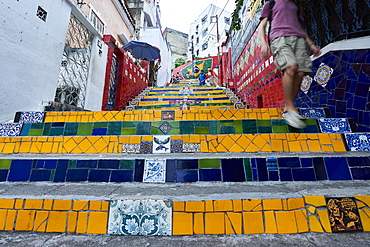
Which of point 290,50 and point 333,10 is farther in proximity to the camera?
point 333,10

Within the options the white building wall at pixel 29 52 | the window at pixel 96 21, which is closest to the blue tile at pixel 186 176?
the white building wall at pixel 29 52

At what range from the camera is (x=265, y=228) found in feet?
2.87

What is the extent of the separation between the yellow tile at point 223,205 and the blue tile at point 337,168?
95 centimetres

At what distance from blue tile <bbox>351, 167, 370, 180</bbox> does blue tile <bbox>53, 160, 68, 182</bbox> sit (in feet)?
7.56

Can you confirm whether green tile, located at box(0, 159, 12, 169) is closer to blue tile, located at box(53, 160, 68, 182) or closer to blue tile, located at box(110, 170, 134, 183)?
blue tile, located at box(53, 160, 68, 182)

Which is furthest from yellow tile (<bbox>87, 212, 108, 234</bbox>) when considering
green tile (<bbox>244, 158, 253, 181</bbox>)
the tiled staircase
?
green tile (<bbox>244, 158, 253, 181</bbox>)

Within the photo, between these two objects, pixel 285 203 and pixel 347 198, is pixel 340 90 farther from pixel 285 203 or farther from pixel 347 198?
pixel 285 203

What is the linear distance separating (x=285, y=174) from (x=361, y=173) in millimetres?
594

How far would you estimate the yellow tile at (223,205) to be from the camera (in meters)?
0.91

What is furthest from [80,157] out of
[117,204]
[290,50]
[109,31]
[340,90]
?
[109,31]

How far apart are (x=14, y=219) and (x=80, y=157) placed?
573 millimetres

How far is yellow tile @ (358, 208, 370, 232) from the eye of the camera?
865 millimetres

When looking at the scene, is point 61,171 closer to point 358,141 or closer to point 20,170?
point 20,170

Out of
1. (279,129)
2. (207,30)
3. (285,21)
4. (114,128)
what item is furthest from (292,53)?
(207,30)
